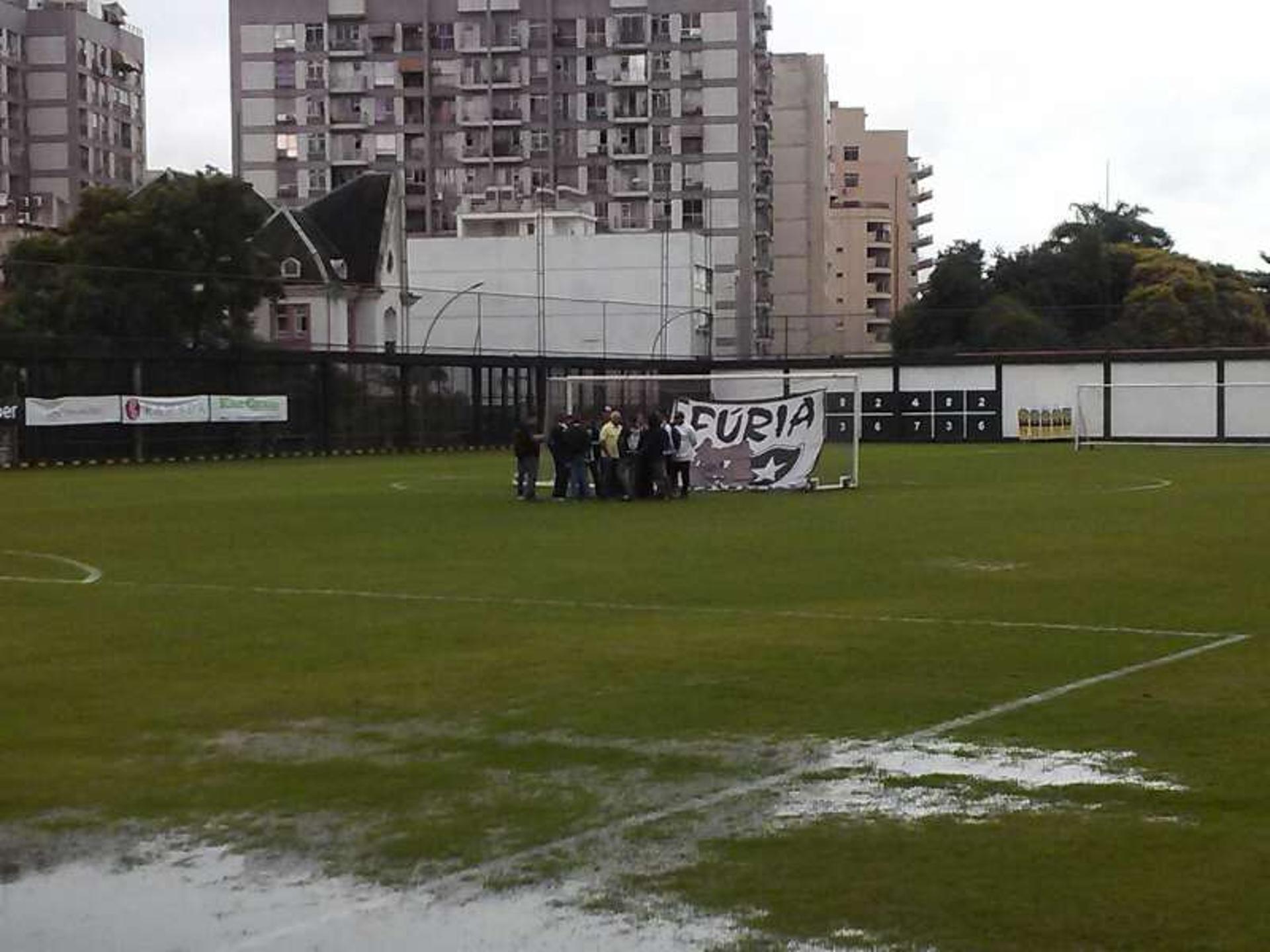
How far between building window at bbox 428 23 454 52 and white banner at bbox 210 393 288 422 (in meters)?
71.3

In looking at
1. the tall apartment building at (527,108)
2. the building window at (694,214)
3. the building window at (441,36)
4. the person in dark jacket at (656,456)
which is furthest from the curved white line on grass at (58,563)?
the building window at (441,36)

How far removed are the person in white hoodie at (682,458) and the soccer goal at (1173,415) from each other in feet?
122

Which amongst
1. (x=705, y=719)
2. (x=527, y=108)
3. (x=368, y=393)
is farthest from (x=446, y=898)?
(x=527, y=108)

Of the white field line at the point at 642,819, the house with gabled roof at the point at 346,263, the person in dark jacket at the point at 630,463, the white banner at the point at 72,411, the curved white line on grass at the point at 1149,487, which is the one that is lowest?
the white field line at the point at 642,819

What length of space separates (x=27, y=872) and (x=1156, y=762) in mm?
5765

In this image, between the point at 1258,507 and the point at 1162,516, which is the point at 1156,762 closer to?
the point at 1162,516

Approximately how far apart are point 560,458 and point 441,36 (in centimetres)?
10116

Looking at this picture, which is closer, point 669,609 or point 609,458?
point 669,609

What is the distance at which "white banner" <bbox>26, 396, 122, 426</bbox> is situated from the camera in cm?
5719

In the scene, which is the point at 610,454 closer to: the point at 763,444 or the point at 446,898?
the point at 763,444

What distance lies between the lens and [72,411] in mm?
58219

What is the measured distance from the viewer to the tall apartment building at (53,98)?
13750 cm

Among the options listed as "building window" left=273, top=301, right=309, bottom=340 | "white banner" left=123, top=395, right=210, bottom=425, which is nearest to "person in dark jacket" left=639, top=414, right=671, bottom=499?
"white banner" left=123, top=395, right=210, bottom=425

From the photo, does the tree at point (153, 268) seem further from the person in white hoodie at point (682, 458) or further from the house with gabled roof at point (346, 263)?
the person in white hoodie at point (682, 458)
